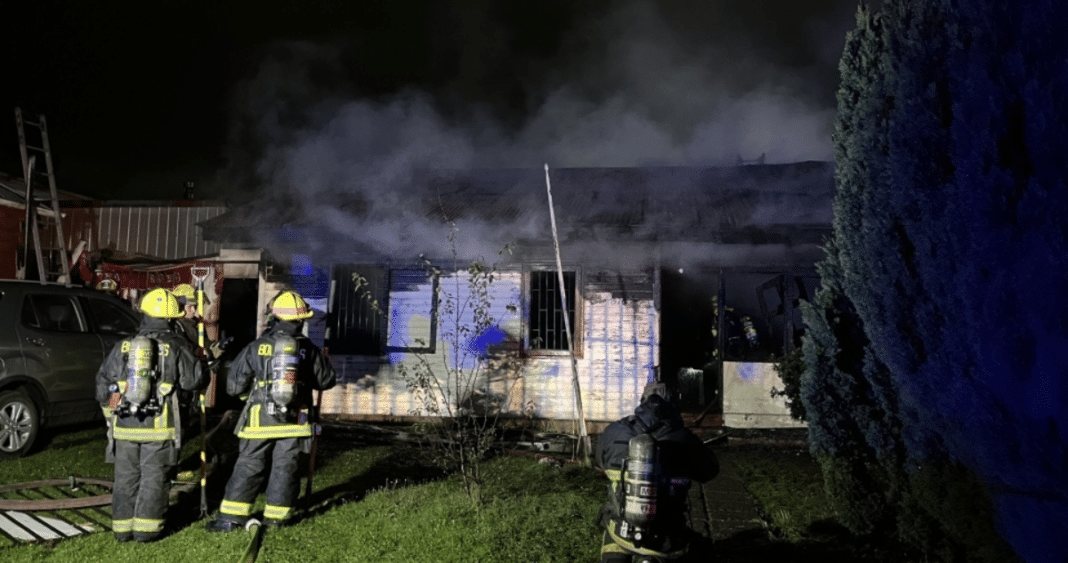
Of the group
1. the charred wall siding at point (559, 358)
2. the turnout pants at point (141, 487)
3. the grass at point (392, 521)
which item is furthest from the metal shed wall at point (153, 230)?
the turnout pants at point (141, 487)

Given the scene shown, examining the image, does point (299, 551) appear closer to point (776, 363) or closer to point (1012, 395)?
point (1012, 395)

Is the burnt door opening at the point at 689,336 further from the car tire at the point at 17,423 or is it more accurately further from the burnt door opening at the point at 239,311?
the car tire at the point at 17,423

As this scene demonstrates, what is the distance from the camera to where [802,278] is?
30.5 ft

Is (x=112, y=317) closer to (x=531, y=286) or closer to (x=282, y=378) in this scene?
(x=282, y=378)

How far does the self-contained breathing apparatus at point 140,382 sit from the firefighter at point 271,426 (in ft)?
1.68

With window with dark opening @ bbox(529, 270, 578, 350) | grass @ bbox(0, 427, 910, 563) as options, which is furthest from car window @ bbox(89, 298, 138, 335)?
window with dark opening @ bbox(529, 270, 578, 350)

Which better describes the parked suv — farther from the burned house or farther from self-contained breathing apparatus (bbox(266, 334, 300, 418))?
self-contained breathing apparatus (bbox(266, 334, 300, 418))

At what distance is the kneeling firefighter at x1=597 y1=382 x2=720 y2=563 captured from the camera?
115 inches

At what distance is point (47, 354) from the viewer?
6.89m

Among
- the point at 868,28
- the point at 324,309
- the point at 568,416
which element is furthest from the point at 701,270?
the point at 324,309

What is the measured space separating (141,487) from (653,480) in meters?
3.63

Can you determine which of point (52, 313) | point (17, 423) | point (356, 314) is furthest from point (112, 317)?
point (356, 314)

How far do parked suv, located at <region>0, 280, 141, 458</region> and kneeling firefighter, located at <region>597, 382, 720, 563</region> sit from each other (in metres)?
6.64

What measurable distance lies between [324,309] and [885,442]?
7964 mm
